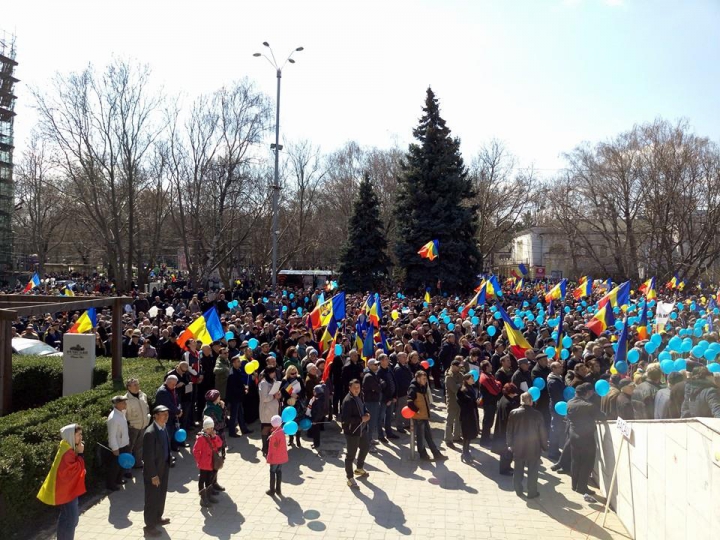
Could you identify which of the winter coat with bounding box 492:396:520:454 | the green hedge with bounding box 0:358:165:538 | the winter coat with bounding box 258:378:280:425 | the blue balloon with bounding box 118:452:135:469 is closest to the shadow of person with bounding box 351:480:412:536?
the winter coat with bounding box 258:378:280:425

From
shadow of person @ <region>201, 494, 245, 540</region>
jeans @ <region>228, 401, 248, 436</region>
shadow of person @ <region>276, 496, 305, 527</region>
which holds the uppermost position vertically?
jeans @ <region>228, 401, 248, 436</region>

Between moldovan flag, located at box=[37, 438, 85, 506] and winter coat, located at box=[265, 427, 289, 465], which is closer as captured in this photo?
moldovan flag, located at box=[37, 438, 85, 506]

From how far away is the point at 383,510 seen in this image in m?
7.04

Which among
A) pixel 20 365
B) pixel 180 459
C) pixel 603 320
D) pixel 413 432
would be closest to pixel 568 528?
pixel 413 432

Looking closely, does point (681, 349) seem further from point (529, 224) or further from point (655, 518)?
point (529, 224)

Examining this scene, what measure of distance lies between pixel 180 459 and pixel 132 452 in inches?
42.7

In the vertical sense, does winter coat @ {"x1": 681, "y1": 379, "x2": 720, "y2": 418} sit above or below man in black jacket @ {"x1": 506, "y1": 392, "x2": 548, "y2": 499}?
above

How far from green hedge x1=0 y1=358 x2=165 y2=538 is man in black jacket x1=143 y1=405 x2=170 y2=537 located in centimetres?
121

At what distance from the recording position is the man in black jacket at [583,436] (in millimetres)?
7496

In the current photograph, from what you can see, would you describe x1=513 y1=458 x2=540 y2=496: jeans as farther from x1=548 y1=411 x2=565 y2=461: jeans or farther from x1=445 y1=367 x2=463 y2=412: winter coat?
x1=445 y1=367 x2=463 y2=412: winter coat

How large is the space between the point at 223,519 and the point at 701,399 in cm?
595

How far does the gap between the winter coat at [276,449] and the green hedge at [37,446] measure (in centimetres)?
238

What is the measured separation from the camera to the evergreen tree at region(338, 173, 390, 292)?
110ft

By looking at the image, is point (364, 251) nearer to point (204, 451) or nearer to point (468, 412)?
point (468, 412)
